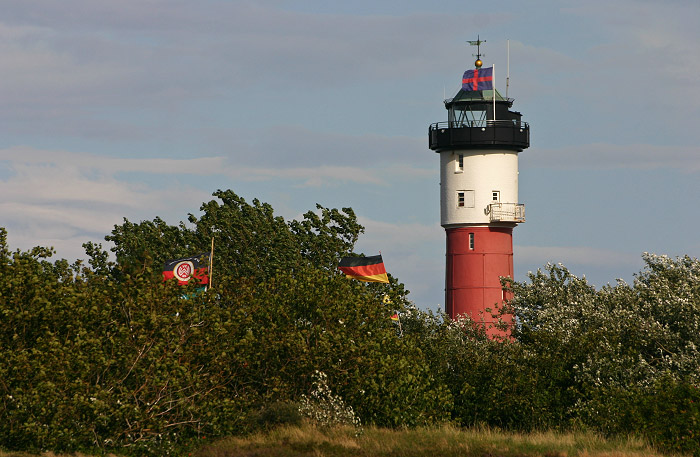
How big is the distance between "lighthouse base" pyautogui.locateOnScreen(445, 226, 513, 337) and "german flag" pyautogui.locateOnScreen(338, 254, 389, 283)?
17715mm

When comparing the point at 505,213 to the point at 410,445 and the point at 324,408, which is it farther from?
the point at 410,445

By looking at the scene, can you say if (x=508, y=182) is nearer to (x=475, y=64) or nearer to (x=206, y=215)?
(x=475, y=64)

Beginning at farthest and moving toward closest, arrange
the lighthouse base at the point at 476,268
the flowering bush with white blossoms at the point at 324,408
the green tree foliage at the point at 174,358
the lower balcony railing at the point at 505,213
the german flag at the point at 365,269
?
the lower balcony railing at the point at 505,213
the lighthouse base at the point at 476,268
the german flag at the point at 365,269
the flowering bush with white blossoms at the point at 324,408
the green tree foliage at the point at 174,358

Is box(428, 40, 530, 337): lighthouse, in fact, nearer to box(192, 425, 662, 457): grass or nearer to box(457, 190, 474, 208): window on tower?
box(457, 190, 474, 208): window on tower

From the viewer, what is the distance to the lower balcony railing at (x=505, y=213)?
66125 mm

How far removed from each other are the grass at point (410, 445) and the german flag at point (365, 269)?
11462 mm

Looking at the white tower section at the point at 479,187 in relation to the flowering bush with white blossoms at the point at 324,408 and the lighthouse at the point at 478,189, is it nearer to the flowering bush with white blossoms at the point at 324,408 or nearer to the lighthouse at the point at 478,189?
the lighthouse at the point at 478,189

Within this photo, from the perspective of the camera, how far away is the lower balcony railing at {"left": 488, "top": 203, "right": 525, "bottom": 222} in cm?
6612

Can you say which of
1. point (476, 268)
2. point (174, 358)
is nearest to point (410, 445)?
point (174, 358)

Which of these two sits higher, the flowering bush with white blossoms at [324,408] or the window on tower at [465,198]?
the window on tower at [465,198]

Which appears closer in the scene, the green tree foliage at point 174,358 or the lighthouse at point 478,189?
the green tree foliage at point 174,358

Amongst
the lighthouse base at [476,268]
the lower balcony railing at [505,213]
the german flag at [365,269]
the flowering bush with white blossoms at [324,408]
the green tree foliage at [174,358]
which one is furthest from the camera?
the lower balcony railing at [505,213]

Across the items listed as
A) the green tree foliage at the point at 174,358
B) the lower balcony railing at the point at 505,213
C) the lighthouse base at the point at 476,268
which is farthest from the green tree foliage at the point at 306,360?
the lower balcony railing at the point at 505,213

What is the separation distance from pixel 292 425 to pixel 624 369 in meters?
14.1
